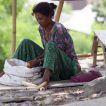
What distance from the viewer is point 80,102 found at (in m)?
3.68

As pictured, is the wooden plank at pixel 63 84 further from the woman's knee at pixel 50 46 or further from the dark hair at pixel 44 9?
the dark hair at pixel 44 9

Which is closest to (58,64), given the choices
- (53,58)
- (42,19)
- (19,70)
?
(53,58)

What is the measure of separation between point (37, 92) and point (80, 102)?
0.78 m

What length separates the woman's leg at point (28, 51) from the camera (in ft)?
16.1

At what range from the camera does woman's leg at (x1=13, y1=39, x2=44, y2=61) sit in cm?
491

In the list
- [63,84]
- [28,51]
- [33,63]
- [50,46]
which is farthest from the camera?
[28,51]

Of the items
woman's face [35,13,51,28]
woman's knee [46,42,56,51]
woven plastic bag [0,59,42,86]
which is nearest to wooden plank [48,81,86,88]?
woven plastic bag [0,59,42,86]

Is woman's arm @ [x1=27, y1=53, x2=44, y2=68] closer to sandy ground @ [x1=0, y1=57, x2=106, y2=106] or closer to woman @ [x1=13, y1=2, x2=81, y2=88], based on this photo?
woman @ [x1=13, y1=2, x2=81, y2=88]

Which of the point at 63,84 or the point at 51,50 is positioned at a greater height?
the point at 51,50

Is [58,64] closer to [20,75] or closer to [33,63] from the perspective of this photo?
[33,63]

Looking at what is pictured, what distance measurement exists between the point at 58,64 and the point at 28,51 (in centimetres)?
46

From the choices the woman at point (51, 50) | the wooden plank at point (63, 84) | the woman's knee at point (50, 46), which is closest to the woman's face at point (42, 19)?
the woman at point (51, 50)

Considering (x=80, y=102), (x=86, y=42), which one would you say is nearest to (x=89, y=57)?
(x=80, y=102)

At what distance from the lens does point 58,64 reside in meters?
4.66
